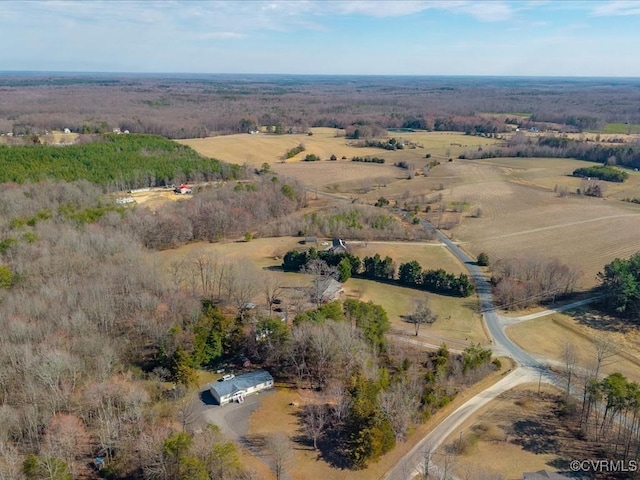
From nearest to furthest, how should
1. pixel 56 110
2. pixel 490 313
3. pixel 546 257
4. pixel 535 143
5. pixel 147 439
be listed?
pixel 147 439
pixel 490 313
pixel 546 257
pixel 535 143
pixel 56 110

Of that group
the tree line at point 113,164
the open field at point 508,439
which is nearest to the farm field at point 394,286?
the open field at point 508,439

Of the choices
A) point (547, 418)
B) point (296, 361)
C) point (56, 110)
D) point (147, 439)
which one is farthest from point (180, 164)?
point (56, 110)

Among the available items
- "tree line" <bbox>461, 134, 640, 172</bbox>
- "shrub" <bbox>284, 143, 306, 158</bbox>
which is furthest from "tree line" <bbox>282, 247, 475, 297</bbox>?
"tree line" <bbox>461, 134, 640, 172</bbox>

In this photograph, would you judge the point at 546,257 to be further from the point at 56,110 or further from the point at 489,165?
the point at 56,110

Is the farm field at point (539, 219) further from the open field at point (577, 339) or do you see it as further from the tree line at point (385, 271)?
the tree line at point (385, 271)

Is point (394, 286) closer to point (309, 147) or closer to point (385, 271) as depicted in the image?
point (385, 271)
